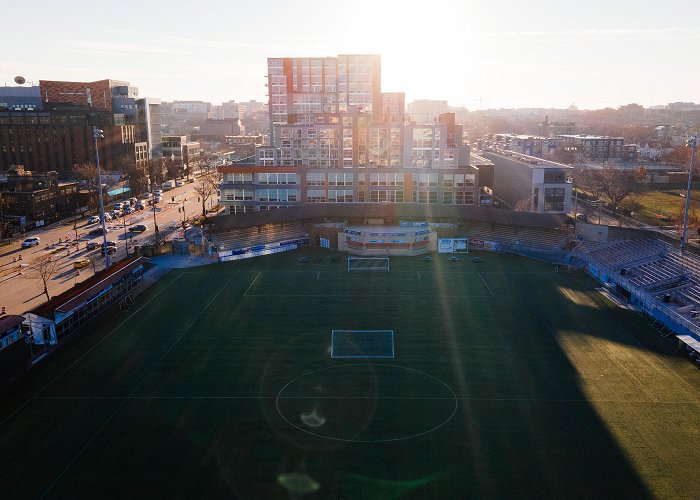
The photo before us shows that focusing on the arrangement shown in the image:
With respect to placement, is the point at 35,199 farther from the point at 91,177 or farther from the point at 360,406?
the point at 360,406

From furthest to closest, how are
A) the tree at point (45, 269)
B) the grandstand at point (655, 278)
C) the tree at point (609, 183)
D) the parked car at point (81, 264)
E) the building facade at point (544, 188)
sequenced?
1. the tree at point (609, 183)
2. the building facade at point (544, 188)
3. the parked car at point (81, 264)
4. the tree at point (45, 269)
5. the grandstand at point (655, 278)

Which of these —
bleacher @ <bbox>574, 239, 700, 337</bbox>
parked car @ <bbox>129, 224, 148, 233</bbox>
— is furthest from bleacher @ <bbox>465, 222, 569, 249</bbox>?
parked car @ <bbox>129, 224, 148, 233</bbox>

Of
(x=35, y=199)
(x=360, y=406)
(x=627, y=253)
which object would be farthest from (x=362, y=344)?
(x=35, y=199)

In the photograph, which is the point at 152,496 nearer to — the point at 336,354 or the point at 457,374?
the point at 336,354

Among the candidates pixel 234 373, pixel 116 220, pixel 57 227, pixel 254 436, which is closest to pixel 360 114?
pixel 116 220

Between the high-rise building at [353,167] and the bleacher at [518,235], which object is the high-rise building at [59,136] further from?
the bleacher at [518,235]

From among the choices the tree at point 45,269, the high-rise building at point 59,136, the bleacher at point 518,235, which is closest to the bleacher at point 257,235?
the tree at point 45,269
